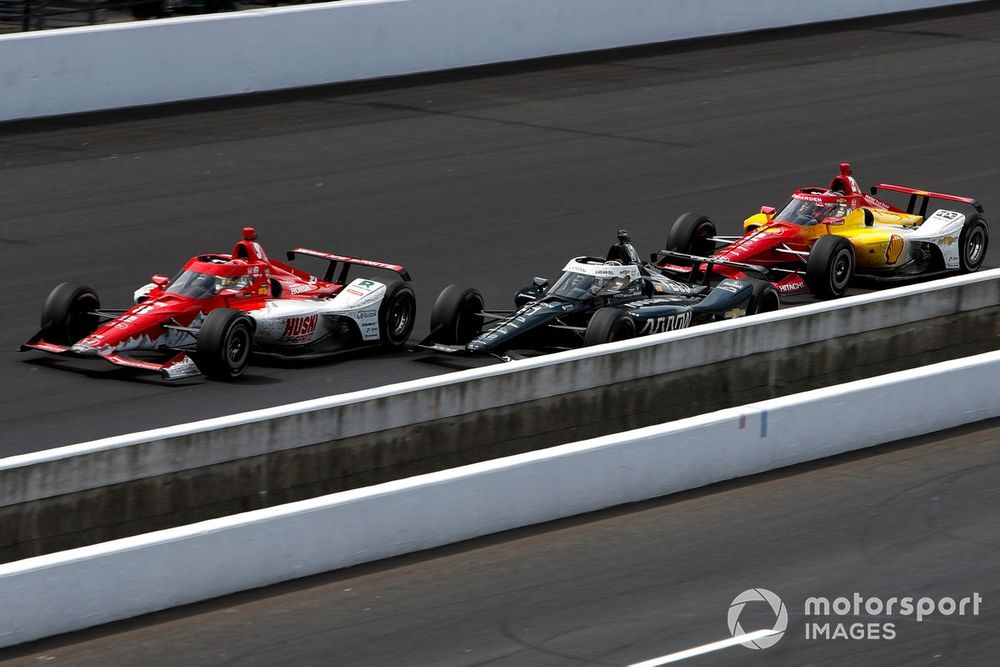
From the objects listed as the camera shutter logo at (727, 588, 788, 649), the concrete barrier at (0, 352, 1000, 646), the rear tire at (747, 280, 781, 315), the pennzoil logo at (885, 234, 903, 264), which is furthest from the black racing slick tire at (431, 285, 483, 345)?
the camera shutter logo at (727, 588, 788, 649)

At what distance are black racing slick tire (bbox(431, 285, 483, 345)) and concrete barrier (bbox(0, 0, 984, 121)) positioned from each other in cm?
997

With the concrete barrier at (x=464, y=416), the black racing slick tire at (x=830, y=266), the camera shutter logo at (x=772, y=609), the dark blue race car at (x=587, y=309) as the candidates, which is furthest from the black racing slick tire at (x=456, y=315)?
the camera shutter logo at (x=772, y=609)

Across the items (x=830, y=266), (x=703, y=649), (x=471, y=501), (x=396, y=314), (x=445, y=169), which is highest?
(x=445, y=169)

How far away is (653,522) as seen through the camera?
34.8 ft

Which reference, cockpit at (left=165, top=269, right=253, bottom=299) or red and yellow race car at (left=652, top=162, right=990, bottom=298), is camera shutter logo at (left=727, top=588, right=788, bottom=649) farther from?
red and yellow race car at (left=652, top=162, right=990, bottom=298)

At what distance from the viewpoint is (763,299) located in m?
Answer: 15.1

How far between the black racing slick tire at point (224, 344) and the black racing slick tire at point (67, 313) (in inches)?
50.0

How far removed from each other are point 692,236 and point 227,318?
5.63m

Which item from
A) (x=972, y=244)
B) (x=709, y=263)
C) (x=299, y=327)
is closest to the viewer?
(x=299, y=327)

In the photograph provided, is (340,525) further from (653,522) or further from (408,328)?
(408,328)

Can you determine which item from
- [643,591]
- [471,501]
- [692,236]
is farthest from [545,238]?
[643,591]

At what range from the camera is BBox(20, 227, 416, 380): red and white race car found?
1360 centimetres

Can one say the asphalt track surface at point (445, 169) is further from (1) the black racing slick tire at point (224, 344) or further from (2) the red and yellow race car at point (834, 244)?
(2) the red and yellow race car at point (834, 244)

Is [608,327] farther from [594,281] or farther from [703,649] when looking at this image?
[703,649]
